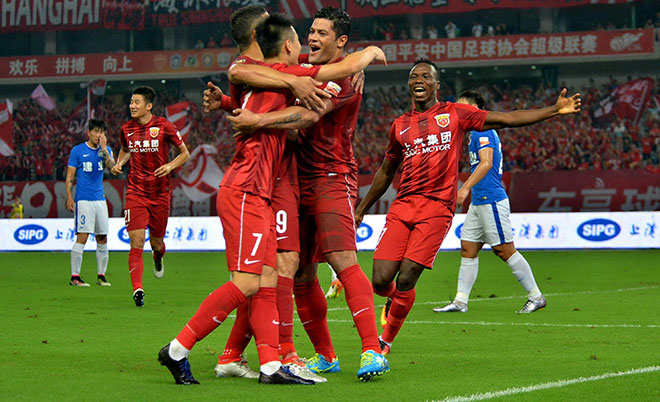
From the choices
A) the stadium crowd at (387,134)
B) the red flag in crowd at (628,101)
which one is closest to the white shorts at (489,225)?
the stadium crowd at (387,134)

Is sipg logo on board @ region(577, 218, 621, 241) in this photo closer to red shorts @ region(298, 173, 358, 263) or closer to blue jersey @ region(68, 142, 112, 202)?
blue jersey @ region(68, 142, 112, 202)

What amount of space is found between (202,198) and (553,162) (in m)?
11.1

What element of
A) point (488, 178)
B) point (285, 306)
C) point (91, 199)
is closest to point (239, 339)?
point (285, 306)

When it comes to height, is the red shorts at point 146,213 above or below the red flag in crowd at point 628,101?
below

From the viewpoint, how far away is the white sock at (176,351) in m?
5.02

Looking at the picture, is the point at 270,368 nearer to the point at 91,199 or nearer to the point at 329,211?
the point at 329,211

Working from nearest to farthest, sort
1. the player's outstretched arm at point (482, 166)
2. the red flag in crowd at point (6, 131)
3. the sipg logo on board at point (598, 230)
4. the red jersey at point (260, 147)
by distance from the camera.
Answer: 1. the red jersey at point (260, 147)
2. the player's outstretched arm at point (482, 166)
3. the sipg logo on board at point (598, 230)
4. the red flag in crowd at point (6, 131)

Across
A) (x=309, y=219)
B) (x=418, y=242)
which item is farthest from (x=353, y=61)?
(x=418, y=242)

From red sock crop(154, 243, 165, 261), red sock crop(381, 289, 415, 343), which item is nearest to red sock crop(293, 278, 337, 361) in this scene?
red sock crop(381, 289, 415, 343)

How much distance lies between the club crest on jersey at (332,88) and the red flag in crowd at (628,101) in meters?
27.5

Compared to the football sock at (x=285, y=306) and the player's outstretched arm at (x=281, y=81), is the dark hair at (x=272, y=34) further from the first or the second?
the football sock at (x=285, y=306)

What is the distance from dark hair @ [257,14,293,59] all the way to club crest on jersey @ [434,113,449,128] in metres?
1.71

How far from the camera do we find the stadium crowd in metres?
29.3

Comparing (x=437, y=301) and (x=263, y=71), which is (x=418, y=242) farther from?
(x=437, y=301)
